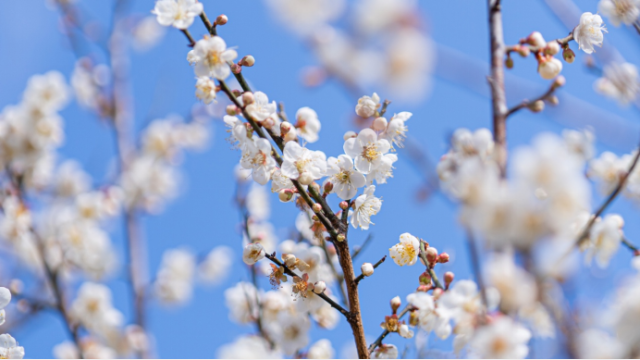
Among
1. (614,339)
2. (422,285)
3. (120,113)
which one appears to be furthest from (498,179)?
(120,113)

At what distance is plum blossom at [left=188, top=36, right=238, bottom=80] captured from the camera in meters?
1.76

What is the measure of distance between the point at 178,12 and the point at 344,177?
97cm

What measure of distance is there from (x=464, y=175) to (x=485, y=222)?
115mm

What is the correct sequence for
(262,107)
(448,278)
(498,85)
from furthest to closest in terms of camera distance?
(262,107), (448,278), (498,85)

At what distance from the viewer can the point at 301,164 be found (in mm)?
1801

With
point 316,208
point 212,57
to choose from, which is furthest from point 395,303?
point 212,57

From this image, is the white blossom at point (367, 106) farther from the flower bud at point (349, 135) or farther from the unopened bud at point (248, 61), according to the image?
the unopened bud at point (248, 61)

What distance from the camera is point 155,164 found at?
254 inches

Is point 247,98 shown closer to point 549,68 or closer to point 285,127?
point 285,127

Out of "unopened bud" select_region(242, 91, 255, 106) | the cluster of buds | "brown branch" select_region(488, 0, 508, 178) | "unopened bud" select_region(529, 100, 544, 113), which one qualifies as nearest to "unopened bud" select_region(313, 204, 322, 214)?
"unopened bud" select_region(242, 91, 255, 106)

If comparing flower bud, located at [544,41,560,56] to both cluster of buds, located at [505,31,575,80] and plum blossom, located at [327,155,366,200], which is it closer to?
cluster of buds, located at [505,31,575,80]

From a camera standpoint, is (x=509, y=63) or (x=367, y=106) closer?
(x=509, y=63)

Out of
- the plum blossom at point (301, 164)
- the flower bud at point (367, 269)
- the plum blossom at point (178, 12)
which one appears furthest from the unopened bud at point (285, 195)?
the plum blossom at point (178, 12)

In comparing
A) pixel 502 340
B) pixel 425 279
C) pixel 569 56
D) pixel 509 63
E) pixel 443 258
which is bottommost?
pixel 502 340
